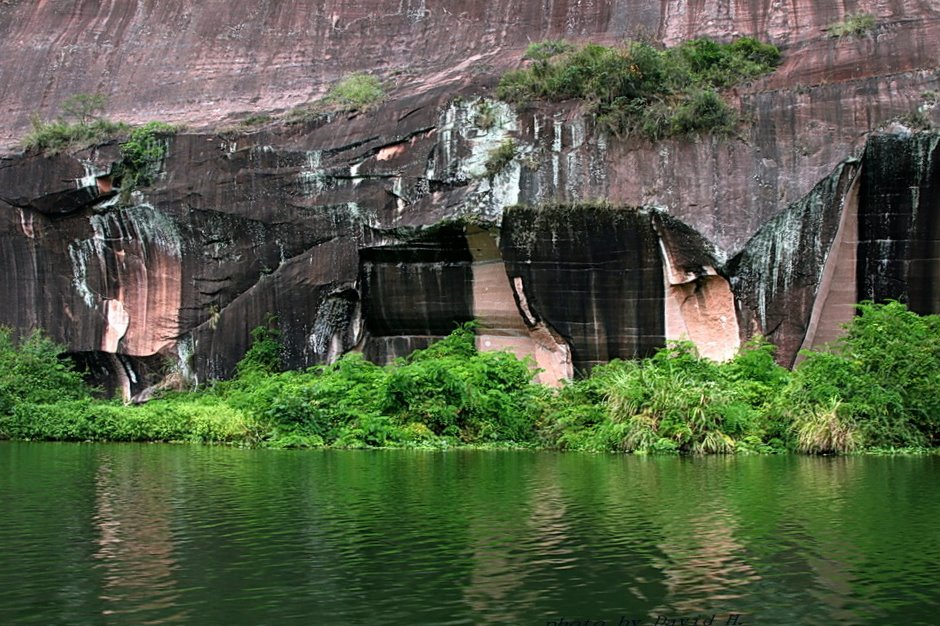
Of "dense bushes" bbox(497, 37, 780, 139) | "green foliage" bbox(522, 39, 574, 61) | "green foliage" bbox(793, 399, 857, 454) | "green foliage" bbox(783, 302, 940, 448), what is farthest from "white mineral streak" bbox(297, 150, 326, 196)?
"green foliage" bbox(793, 399, 857, 454)

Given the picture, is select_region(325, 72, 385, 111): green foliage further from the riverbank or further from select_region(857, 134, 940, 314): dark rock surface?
select_region(857, 134, 940, 314): dark rock surface

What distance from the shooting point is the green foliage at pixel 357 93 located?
87.0 ft

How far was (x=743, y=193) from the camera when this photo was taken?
21266mm

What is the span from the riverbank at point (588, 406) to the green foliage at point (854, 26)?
6.96 m

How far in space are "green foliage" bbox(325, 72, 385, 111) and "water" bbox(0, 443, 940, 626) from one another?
13559 mm

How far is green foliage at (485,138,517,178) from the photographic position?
2294cm

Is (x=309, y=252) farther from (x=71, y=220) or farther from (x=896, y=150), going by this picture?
(x=896, y=150)

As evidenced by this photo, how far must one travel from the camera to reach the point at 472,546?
8.93 meters

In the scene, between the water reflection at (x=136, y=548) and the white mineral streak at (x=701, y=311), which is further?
the white mineral streak at (x=701, y=311)

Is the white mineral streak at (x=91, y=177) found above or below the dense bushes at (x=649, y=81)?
below

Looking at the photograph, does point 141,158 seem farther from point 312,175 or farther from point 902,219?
point 902,219

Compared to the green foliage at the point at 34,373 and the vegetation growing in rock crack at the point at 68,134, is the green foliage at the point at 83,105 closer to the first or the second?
the vegetation growing in rock crack at the point at 68,134

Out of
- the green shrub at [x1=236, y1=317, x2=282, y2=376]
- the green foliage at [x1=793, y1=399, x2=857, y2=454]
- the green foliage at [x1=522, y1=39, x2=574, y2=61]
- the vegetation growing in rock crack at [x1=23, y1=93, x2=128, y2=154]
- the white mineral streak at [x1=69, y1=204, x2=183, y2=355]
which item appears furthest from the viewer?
the vegetation growing in rock crack at [x1=23, y1=93, x2=128, y2=154]

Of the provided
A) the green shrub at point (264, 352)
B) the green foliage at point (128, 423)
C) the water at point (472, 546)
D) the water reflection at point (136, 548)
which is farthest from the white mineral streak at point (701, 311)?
the water reflection at point (136, 548)
